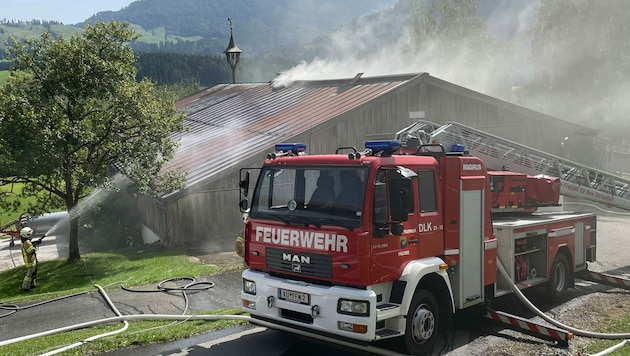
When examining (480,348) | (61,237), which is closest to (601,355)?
(480,348)

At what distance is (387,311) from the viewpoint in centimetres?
759

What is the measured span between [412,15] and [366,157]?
5641 cm

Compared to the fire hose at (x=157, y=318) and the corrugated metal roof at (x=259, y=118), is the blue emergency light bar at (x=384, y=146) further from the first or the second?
the corrugated metal roof at (x=259, y=118)

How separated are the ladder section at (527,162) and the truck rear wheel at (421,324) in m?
6.00

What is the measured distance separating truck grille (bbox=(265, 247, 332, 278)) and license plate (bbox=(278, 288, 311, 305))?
0.95 ft

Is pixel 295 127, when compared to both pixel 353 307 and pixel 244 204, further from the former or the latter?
pixel 353 307

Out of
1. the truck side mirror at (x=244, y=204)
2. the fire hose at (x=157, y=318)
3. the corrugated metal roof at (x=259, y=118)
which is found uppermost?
the corrugated metal roof at (x=259, y=118)

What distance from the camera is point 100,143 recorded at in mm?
18031

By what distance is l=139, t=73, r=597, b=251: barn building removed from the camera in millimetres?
20906

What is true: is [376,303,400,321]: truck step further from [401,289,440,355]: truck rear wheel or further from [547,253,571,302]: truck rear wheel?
[547,253,571,302]: truck rear wheel

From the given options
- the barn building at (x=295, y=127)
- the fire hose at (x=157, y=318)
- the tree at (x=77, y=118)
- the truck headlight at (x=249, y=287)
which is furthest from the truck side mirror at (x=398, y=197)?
the barn building at (x=295, y=127)

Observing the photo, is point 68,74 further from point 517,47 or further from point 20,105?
point 517,47

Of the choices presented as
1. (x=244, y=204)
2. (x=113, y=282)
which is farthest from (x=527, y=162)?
(x=113, y=282)

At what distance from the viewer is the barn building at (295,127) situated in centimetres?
2091
